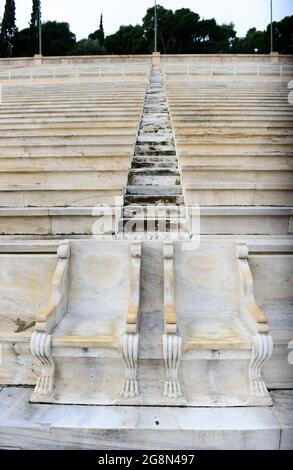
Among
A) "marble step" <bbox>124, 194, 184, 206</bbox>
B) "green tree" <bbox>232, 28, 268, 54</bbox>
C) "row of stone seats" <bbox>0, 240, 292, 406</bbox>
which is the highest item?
"green tree" <bbox>232, 28, 268, 54</bbox>

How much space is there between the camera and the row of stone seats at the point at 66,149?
4387mm

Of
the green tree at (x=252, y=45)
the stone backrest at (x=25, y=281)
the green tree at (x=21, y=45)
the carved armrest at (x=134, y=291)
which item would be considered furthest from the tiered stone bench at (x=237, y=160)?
the green tree at (x=21, y=45)

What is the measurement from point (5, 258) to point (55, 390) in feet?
4.14

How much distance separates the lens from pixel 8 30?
1309 inches

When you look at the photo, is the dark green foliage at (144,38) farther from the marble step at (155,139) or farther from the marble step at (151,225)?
the marble step at (151,225)

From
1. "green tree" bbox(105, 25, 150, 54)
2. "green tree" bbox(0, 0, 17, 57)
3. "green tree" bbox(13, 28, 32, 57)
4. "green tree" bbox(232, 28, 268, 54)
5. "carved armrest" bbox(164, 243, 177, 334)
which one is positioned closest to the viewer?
"carved armrest" bbox(164, 243, 177, 334)

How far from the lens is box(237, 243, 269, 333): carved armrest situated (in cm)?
253

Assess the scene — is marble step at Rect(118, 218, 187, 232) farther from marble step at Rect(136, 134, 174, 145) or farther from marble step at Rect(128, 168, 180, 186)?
marble step at Rect(136, 134, 174, 145)

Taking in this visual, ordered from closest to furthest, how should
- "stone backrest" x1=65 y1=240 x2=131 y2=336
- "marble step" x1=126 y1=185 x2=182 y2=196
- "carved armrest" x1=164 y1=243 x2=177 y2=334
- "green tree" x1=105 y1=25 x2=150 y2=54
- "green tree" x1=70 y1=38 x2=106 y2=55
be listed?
"carved armrest" x1=164 y1=243 x2=177 y2=334 < "stone backrest" x1=65 y1=240 x2=131 y2=336 < "marble step" x1=126 y1=185 x2=182 y2=196 < "green tree" x1=70 y1=38 x2=106 y2=55 < "green tree" x1=105 y1=25 x2=150 y2=54

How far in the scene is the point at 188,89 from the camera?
1077 centimetres

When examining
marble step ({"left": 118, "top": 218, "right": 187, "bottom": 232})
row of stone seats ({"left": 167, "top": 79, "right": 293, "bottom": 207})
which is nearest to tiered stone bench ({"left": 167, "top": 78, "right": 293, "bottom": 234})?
row of stone seats ({"left": 167, "top": 79, "right": 293, "bottom": 207})

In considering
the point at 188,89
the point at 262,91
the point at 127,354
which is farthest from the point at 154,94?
the point at 127,354

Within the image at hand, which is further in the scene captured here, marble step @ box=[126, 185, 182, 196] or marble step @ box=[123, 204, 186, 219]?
marble step @ box=[126, 185, 182, 196]

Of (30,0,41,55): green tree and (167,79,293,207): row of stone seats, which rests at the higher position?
(30,0,41,55): green tree
